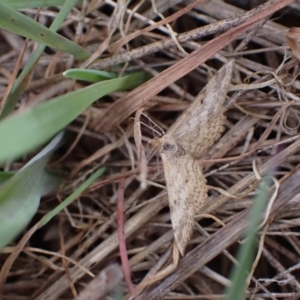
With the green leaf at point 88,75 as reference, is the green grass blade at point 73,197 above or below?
below

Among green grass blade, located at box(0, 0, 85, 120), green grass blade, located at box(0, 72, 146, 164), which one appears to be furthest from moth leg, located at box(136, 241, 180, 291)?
green grass blade, located at box(0, 0, 85, 120)

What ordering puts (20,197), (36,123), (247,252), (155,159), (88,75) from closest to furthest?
(247,252)
(36,123)
(20,197)
(88,75)
(155,159)

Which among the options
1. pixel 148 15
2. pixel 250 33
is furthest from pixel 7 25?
pixel 250 33

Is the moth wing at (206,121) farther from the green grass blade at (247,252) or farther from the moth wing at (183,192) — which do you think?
the green grass blade at (247,252)

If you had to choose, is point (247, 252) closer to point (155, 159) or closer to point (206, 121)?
point (206, 121)

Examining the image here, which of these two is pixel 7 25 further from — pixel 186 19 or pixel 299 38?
pixel 299 38

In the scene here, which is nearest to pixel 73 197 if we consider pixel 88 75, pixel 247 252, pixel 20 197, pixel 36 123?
pixel 20 197

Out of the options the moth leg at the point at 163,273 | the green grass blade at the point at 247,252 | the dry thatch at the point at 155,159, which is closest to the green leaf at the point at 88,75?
the dry thatch at the point at 155,159
